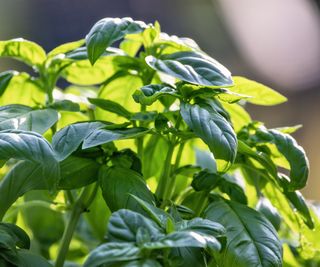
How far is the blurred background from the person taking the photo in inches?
120

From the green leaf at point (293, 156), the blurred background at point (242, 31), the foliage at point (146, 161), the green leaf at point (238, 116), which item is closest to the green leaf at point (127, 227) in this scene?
the foliage at point (146, 161)

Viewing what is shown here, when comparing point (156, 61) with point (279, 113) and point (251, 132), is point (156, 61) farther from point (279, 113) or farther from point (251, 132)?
point (279, 113)

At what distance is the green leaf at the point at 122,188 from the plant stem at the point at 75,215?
0.24 feet

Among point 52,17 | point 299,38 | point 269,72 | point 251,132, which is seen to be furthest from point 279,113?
point 251,132

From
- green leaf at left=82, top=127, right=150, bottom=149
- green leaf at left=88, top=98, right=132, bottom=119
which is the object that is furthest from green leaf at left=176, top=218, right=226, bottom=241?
green leaf at left=88, top=98, right=132, bottom=119

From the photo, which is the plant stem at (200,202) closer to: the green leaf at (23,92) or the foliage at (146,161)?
the foliage at (146,161)

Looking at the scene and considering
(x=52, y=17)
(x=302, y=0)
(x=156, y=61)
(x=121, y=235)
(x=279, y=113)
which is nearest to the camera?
(x=121, y=235)

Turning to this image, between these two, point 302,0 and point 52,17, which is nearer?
point 52,17

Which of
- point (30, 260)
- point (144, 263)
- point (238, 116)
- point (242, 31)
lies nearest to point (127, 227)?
point (144, 263)

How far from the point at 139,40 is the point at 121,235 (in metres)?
0.35

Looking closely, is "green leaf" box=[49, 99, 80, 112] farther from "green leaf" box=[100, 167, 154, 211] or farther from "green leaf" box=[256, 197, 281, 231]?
"green leaf" box=[256, 197, 281, 231]

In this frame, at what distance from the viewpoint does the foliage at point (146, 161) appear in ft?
1.84

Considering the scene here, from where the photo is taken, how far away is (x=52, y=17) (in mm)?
3230

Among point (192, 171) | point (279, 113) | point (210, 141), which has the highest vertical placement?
point (210, 141)
